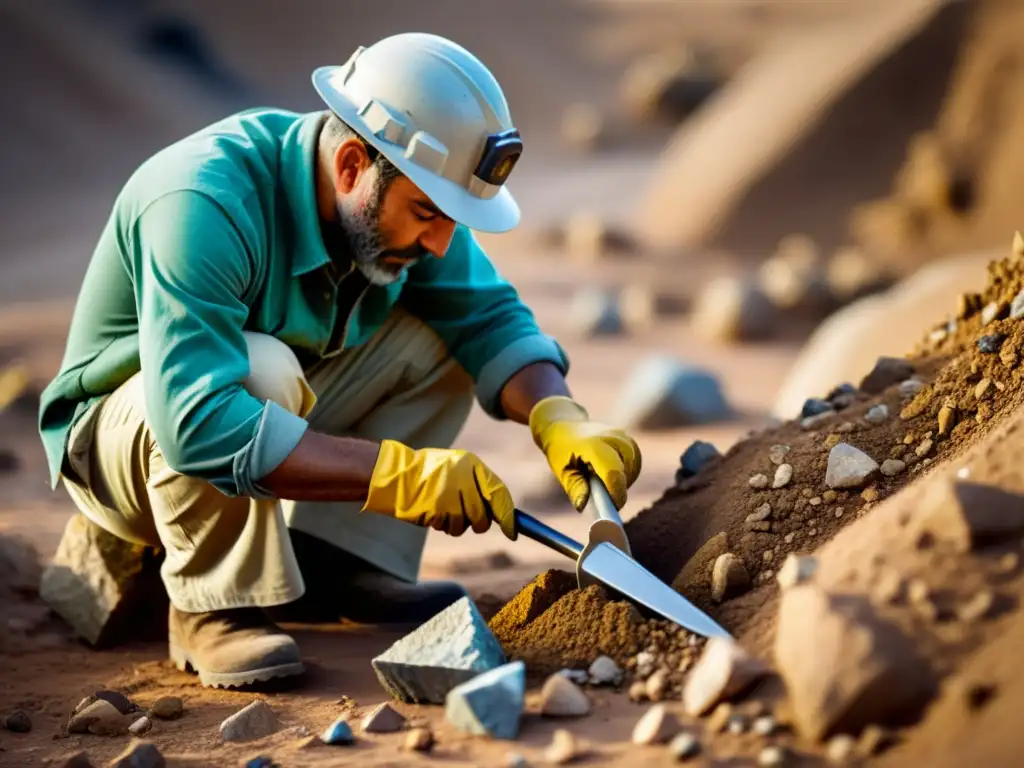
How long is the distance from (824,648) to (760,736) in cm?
18

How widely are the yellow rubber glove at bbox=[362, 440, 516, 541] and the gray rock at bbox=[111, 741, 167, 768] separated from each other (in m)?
0.63

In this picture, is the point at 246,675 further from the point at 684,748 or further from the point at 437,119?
the point at 437,119

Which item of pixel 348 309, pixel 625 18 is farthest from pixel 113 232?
pixel 625 18

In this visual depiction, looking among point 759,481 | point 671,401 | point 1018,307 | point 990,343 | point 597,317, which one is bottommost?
point 759,481

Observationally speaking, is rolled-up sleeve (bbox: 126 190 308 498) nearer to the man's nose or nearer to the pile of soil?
the man's nose

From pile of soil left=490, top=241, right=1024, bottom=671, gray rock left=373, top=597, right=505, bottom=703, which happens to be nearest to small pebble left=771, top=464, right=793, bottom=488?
pile of soil left=490, top=241, right=1024, bottom=671

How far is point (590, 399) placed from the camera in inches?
244

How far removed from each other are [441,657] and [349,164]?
113 centimetres

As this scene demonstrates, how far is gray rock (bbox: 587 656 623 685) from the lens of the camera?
2170 millimetres

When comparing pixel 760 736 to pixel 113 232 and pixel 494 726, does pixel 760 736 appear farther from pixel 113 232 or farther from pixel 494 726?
pixel 113 232

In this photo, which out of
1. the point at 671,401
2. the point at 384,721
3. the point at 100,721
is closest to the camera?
the point at 384,721

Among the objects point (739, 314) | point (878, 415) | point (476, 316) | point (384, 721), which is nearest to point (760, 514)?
point (878, 415)

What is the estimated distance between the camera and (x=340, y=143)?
106 inches

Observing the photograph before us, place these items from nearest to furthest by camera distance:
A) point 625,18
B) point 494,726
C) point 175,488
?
point 494,726 < point 175,488 < point 625,18
